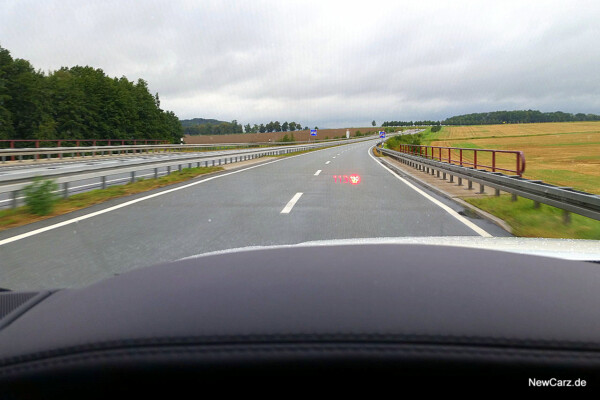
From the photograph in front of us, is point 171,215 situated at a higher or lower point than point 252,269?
lower

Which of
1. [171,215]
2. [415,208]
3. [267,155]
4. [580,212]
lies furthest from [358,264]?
[267,155]

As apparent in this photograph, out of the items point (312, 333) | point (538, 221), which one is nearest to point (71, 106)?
point (538, 221)

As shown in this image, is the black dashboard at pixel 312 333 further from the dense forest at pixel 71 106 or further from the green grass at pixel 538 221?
the dense forest at pixel 71 106

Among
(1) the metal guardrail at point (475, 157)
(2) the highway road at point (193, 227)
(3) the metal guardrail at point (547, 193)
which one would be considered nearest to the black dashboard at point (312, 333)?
(2) the highway road at point (193, 227)

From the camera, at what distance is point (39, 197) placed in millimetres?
9008

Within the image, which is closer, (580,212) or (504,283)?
(504,283)

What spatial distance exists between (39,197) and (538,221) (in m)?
9.77

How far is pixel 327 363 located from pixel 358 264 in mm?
611

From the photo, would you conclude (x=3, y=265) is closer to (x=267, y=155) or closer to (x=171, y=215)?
(x=171, y=215)

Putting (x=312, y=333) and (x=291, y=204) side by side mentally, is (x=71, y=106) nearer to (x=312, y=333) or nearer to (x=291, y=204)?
(x=291, y=204)

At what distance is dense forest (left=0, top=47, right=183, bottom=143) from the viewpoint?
181 feet

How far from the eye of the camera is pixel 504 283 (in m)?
A: 1.32

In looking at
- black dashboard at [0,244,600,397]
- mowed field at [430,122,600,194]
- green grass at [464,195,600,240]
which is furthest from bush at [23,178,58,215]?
mowed field at [430,122,600,194]

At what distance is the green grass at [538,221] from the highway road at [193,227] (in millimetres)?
553
